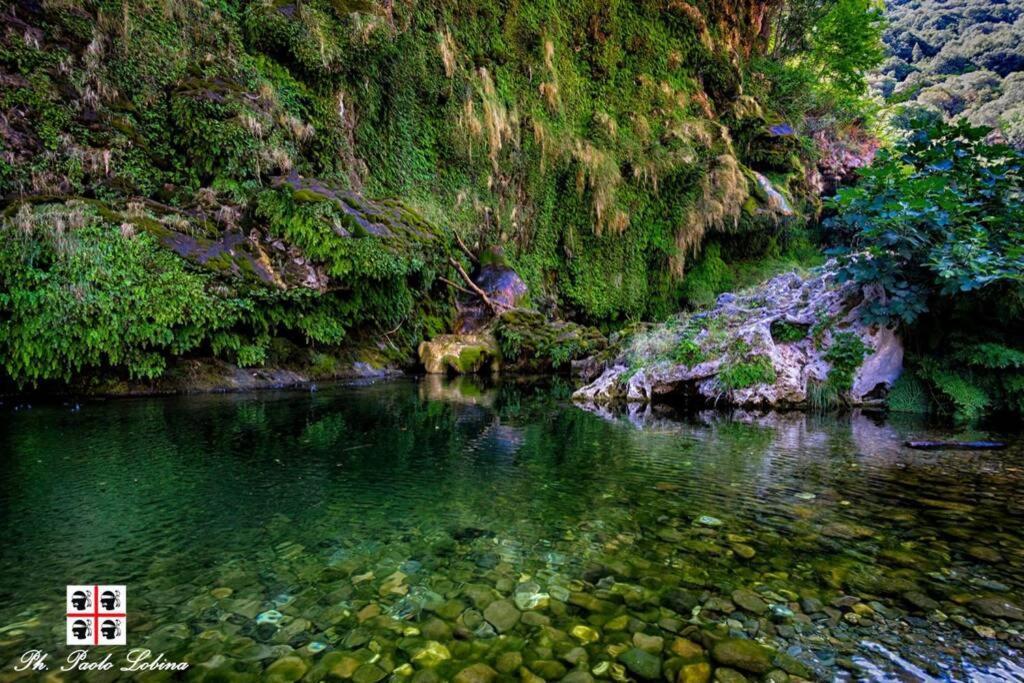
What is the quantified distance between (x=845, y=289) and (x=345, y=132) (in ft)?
36.2

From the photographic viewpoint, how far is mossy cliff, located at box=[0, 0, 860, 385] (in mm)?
7742

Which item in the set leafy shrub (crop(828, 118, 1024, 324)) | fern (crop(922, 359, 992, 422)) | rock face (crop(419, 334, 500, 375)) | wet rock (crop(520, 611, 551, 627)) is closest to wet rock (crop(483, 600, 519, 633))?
wet rock (crop(520, 611, 551, 627))

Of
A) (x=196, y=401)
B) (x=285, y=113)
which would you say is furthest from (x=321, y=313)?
(x=285, y=113)

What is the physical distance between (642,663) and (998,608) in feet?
4.98

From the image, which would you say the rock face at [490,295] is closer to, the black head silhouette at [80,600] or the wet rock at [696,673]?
the black head silhouette at [80,600]

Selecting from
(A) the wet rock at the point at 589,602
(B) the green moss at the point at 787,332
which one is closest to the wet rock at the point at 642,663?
(A) the wet rock at the point at 589,602

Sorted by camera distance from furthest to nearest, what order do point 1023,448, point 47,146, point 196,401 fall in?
1. point 47,146
2. point 196,401
3. point 1023,448

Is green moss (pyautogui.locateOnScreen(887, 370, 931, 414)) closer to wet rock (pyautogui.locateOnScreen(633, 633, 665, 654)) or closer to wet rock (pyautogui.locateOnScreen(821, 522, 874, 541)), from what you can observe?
wet rock (pyautogui.locateOnScreen(821, 522, 874, 541))

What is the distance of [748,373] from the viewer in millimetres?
7531

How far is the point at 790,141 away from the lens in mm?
20172

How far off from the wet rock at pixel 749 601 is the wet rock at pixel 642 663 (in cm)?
53

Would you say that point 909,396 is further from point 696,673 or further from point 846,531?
point 696,673

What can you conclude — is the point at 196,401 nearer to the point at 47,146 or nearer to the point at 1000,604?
the point at 47,146

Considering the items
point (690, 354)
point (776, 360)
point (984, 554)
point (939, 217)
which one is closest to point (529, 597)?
point (984, 554)
